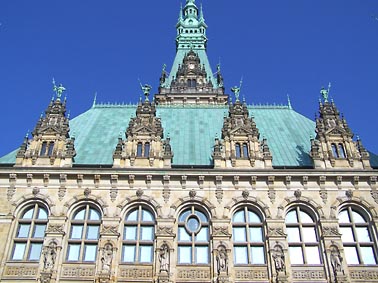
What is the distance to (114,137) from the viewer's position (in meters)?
25.7

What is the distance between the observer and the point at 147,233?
20.5m

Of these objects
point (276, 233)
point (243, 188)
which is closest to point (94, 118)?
point (243, 188)

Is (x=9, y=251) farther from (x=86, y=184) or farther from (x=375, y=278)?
(x=375, y=278)

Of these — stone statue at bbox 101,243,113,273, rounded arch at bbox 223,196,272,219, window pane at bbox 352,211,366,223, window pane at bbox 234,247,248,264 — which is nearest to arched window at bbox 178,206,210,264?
rounded arch at bbox 223,196,272,219

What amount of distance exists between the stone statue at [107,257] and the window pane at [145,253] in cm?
131

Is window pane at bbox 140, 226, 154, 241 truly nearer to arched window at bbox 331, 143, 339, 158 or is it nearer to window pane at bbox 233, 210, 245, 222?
window pane at bbox 233, 210, 245, 222

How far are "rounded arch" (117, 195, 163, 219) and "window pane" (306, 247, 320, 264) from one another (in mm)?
6691

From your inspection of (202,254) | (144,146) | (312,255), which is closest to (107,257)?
(202,254)

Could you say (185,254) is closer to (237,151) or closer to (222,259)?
(222,259)

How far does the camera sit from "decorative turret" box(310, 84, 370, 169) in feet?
72.5

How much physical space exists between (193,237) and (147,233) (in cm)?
207

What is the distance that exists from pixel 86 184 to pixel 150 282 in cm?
555

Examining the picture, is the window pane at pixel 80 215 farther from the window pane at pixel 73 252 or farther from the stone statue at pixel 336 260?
the stone statue at pixel 336 260

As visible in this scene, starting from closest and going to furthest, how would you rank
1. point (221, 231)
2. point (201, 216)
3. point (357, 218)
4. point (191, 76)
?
point (221, 231) → point (201, 216) → point (357, 218) → point (191, 76)
